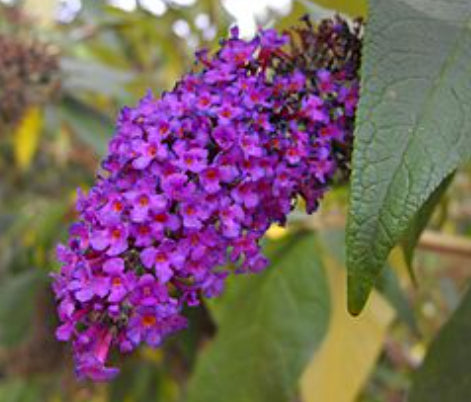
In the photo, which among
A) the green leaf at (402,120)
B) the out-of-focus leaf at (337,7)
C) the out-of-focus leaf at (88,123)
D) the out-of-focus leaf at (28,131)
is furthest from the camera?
the out-of-focus leaf at (28,131)

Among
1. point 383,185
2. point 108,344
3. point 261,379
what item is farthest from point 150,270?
point 261,379

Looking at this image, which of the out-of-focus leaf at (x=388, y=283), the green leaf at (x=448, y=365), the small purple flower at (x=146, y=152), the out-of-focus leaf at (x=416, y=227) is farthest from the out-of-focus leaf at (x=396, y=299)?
the small purple flower at (x=146, y=152)

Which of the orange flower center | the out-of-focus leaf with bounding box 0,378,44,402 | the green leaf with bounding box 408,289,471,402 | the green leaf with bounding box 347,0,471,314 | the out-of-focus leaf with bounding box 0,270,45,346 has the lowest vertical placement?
the out-of-focus leaf with bounding box 0,378,44,402

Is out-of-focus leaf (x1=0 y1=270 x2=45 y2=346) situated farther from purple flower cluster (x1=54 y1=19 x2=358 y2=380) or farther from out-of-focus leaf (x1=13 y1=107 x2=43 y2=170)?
purple flower cluster (x1=54 y1=19 x2=358 y2=380)

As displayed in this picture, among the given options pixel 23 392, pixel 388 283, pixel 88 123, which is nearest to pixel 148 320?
pixel 388 283

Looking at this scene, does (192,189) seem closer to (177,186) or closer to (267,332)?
(177,186)

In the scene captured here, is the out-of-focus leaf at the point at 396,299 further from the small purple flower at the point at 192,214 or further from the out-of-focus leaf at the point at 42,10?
the out-of-focus leaf at the point at 42,10

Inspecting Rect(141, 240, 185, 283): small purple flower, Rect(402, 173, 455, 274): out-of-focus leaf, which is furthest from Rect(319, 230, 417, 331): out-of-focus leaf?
Rect(141, 240, 185, 283): small purple flower
